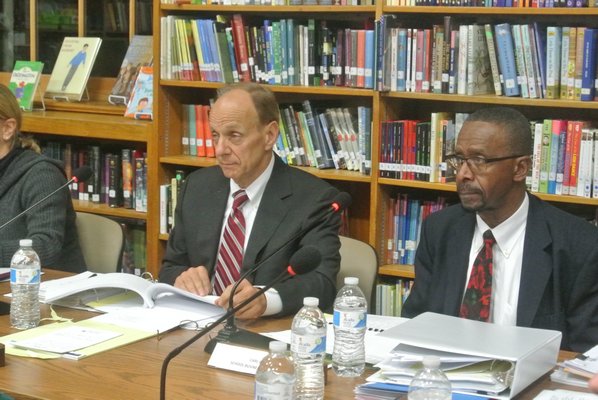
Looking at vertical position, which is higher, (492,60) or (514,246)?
(492,60)

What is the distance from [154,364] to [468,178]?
105 cm

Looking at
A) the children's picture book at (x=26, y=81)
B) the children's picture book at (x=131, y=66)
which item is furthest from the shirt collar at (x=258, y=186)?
the children's picture book at (x=26, y=81)

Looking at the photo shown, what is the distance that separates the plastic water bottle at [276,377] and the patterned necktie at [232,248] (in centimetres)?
120

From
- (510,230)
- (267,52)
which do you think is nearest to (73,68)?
(267,52)

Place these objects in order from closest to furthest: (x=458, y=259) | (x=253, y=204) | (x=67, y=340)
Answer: (x=67, y=340) → (x=458, y=259) → (x=253, y=204)

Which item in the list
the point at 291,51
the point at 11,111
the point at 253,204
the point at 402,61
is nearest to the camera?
the point at 253,204

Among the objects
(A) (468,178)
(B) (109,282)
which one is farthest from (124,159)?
(A) (468,178)

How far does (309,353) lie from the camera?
205 centimetres

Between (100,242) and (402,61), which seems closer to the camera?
(100,242)

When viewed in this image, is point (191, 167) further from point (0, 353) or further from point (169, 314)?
point (0, 353)

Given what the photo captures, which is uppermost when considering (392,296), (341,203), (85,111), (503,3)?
(503,3)

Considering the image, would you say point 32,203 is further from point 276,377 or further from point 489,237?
point 276,377

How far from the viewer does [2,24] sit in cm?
554

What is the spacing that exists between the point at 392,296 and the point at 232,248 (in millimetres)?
1241
